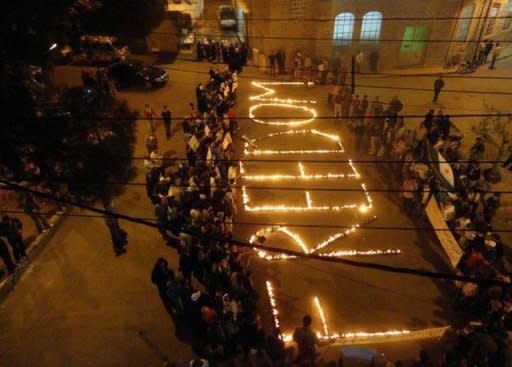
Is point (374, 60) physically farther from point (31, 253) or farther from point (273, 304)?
point (31, 253)

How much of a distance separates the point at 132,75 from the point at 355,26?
13.0m

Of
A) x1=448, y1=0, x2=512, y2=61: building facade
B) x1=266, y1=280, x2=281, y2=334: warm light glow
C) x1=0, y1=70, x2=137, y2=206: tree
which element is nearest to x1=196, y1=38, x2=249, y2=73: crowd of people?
x1=0, y1=70, x2=137, y2=206: tree

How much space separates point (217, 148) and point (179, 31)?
1785 cm

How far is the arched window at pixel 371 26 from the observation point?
23547 millimetres

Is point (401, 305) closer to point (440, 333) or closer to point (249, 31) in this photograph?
point (440, 333)

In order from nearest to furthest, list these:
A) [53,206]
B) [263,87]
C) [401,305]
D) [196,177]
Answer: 1. [401,305]
2. [196,177]
3. [53,206]
4. [263,87]

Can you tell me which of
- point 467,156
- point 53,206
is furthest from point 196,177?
point 467,156

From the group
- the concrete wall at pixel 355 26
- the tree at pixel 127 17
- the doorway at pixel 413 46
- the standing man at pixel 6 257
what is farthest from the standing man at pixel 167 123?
the doorway at pixel 413 46

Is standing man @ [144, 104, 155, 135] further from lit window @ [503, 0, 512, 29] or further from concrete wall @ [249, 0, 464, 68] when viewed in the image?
lit window @ [503, 0, 512, 29]

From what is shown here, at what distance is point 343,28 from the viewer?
2409 cm

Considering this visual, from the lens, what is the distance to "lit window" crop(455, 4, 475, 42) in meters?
23.6

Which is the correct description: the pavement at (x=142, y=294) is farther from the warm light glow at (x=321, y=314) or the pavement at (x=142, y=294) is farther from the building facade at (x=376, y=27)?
the building facade at (x=376, y=27)

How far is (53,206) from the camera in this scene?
42.8 ft

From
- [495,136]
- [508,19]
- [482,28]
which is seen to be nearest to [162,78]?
[495,136]
